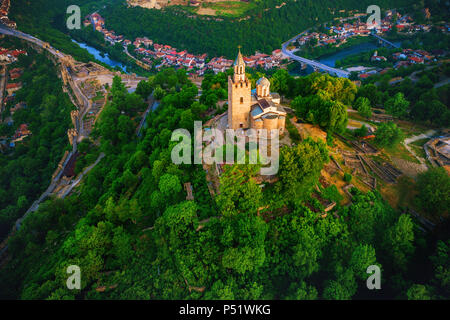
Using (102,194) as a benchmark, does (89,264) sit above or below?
above

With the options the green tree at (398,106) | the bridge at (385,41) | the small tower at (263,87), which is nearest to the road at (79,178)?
the small tower at (263,87)

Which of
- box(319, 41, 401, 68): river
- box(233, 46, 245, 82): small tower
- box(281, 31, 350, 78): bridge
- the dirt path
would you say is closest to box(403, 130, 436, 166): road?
the dirt path

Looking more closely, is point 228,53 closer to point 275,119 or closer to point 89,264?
point 275,119

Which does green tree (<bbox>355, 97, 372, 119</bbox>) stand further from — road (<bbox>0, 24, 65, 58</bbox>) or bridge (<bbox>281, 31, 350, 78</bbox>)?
road (<bbox>0, 24, 65, 58</bbox>)

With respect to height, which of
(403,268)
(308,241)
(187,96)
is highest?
(187,96)

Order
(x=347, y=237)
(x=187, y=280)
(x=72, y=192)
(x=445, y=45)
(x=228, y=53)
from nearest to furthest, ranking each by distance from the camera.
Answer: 1. (x=187, y=280)
2. (x=347, y=237)
3. (x=72, y=192)
4. (x=445, y=45)
5. (x=228, y=53)

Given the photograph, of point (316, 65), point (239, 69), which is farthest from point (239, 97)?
point (316, 65)
